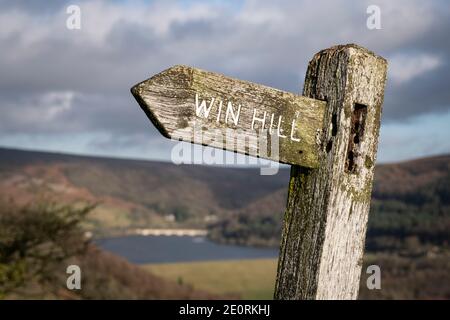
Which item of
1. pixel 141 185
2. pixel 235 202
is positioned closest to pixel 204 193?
pixel 235 202

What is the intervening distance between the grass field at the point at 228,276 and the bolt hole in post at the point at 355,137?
173 feet

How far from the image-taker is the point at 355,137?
332 centimetres

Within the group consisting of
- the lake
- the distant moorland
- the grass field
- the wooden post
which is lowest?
the lake

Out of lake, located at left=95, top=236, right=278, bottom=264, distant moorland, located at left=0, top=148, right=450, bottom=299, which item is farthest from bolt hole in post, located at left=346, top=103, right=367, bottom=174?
lake, located at left=95, top=236, right=278, bottom=264

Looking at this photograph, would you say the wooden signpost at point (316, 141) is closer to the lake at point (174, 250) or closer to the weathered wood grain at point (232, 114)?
the weathered wood grain at point (232, 114)

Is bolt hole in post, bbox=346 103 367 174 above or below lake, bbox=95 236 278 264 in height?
above

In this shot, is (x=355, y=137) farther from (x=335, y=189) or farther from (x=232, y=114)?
(x=232, y=114)

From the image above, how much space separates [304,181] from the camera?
3326mm

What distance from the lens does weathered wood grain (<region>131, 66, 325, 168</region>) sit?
2941mm

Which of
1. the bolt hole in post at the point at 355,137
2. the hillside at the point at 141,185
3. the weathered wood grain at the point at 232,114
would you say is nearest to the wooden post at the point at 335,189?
the bolt hole in post at the point at 355,137

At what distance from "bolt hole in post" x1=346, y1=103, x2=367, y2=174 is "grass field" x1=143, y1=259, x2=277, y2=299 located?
5278cm

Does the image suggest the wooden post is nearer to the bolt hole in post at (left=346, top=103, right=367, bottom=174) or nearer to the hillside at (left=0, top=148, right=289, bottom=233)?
the bolt hole in post at (left=346, top=103, right=367, bottom=174)

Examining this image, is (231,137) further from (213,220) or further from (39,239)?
(213,220)

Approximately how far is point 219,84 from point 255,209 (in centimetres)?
14136
